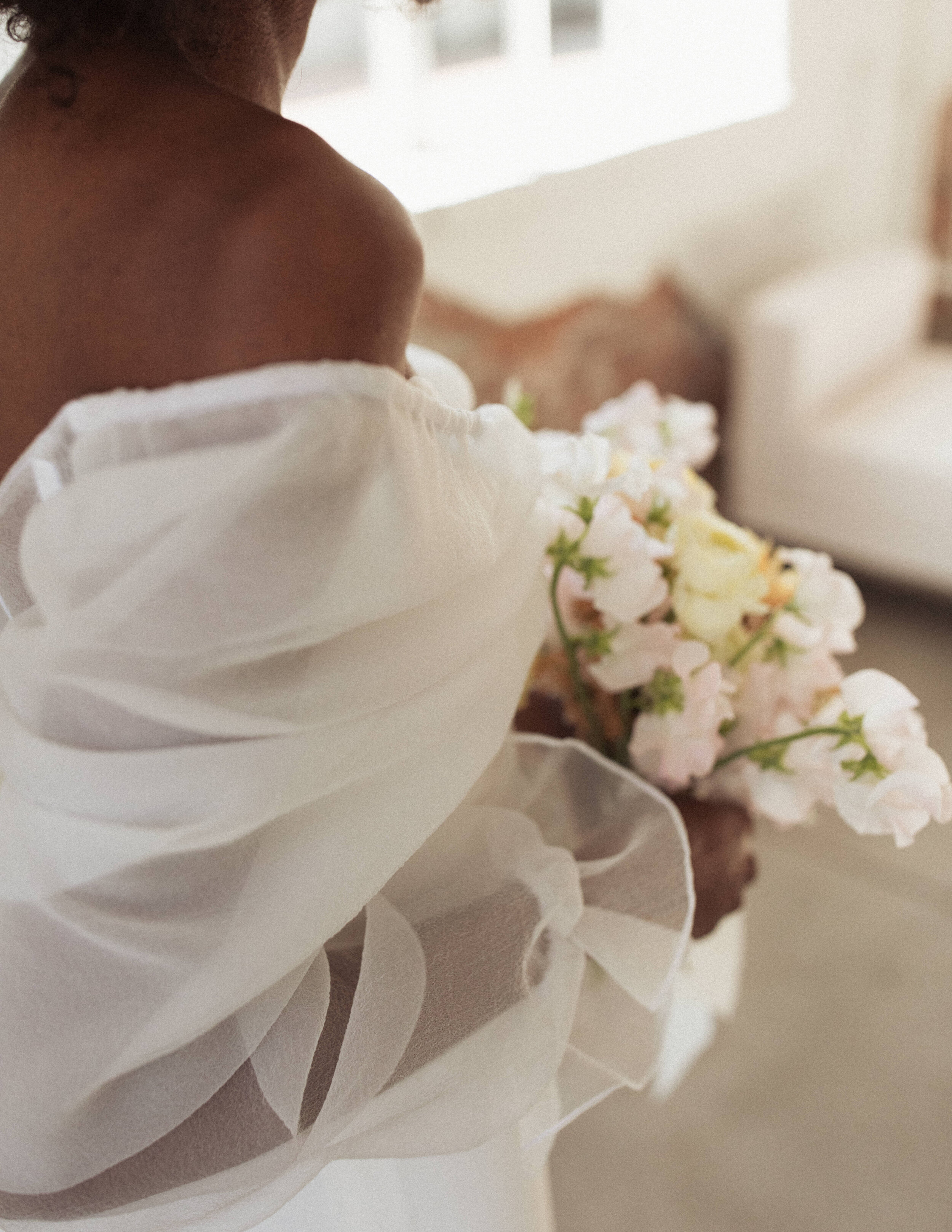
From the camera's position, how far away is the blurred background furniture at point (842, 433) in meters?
2.52

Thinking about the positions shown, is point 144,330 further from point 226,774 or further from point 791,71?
point 791,71

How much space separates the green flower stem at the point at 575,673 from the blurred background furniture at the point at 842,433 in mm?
1800

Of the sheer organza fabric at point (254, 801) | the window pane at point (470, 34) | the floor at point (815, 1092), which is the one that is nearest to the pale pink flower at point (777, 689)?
the sheer organza fabric at point (254, 801)

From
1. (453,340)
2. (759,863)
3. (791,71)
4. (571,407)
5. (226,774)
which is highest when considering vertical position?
(226,774)

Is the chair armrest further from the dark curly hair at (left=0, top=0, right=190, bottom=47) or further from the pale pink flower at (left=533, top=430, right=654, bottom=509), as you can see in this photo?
the dark curly hair at (left=0, top=0, right=190, bottom=47)

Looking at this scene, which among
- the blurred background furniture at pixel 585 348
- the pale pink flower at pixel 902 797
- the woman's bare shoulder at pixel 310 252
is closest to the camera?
the woman's bare shoulder at pixel 310 252

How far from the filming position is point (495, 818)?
74 centimetres

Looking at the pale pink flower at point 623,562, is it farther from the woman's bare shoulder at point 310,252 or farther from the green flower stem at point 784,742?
the woman's bare shoulder at point 310,252

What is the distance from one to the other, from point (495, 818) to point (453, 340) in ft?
5.28

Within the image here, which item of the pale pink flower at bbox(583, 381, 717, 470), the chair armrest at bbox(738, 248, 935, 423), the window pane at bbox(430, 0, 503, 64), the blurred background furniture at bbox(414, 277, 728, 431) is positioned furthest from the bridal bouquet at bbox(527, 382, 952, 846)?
the chair armrest at bbox(738, 248, 935, 423)

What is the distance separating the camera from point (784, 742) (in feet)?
2.72

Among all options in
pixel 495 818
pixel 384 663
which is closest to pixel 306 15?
pixel 384 663

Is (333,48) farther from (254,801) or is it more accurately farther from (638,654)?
(254,801)

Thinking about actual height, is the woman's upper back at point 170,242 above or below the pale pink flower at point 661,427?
above
